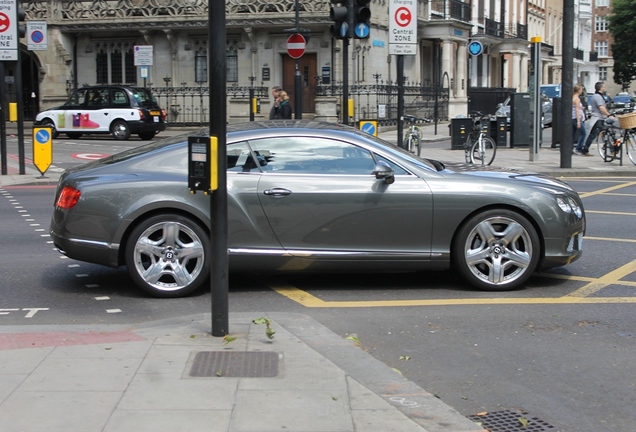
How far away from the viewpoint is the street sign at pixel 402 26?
17.6m

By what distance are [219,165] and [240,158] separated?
6.34ft

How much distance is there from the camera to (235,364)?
17.4ft

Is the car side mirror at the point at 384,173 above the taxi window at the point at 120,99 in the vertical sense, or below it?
below

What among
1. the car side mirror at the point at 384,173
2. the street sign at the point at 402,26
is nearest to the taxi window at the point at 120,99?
the street sign at the point at 402,26

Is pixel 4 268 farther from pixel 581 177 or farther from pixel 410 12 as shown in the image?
pixel 581 177

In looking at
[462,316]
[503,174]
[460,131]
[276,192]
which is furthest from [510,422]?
[460,131]

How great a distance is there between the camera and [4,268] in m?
8.71

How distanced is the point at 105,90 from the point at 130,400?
27327mm

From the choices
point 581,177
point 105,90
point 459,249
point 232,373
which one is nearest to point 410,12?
point 581,177

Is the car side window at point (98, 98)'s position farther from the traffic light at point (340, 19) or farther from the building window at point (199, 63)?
the traffic light at point (340, 19)

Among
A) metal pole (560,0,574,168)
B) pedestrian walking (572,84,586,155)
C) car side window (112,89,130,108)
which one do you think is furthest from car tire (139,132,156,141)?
metal pole (560,0,574,168)

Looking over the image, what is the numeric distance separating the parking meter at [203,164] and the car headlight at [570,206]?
3.42 metres

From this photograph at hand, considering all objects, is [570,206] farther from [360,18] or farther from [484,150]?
[484,150]

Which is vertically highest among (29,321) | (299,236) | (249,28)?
(249,28)
